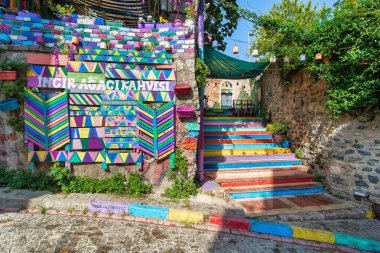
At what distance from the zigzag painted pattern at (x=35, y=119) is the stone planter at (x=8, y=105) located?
0.60 feet

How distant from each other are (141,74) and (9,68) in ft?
9.26

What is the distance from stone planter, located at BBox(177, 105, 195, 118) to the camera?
15.3 feet

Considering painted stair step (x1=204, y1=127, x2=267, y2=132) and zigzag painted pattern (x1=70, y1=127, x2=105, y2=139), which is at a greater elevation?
zigzag painted pattern (x1=70, y1=127, x2=105, y2=139)

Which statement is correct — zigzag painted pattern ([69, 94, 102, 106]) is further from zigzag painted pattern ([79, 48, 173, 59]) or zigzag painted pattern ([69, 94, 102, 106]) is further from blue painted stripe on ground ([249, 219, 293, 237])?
blue painted stripe on ground ([249, 219, 293, 237])

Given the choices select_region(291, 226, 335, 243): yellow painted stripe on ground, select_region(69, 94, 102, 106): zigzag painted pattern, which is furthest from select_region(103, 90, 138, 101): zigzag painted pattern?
select_region(291, 226, 335, 243): yellow painted stripe on ground

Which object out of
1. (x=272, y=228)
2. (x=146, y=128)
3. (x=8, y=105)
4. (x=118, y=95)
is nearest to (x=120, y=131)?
(x=146, y=128)

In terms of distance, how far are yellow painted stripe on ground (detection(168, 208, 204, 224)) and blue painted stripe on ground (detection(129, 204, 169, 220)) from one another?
128 millimetres

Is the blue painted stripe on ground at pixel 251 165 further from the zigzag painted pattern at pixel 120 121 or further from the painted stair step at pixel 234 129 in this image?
the zigzag painted pattern at pixel 120 121

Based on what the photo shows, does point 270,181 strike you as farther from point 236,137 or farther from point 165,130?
point 165,130

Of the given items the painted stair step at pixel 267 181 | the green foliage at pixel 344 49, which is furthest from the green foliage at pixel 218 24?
the painted stair step at pixel 267 181

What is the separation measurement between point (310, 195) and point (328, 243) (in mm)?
1916

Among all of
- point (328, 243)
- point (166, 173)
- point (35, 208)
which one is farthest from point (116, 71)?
point (328, 243)

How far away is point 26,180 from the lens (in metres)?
4.54

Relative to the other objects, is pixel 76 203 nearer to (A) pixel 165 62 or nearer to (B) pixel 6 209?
(B) pixel 6 209
